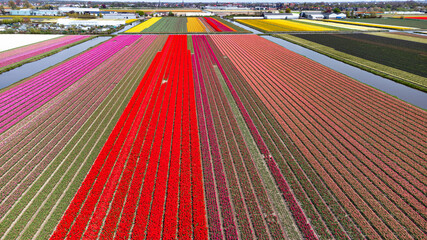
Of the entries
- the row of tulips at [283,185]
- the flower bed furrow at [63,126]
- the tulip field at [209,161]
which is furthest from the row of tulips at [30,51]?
the row of tulips at [283,185]

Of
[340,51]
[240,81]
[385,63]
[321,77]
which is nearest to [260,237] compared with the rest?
[240,81]

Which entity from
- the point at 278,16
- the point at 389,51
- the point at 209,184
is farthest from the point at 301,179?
the point at 278,16

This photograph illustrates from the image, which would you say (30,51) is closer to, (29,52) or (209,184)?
(29,52)

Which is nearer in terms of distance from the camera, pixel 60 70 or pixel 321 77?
pixel 321 77

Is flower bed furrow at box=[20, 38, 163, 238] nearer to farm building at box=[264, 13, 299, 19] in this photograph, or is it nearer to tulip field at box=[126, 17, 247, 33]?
tulip field at box=[126, 17, 247, 33]

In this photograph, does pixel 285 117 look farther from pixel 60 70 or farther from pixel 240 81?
pixel 60 70
